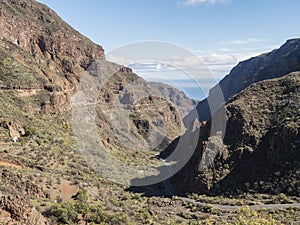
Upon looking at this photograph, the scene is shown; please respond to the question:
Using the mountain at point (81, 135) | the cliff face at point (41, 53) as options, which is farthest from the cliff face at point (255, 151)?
the cliff face at point (41, 53)

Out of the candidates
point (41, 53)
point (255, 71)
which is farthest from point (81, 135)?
point (255, 71)

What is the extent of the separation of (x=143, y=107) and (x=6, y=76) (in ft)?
175

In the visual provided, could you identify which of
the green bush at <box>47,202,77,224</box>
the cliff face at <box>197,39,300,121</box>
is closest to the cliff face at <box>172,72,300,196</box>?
the green bush at <box>47,202,77,224</box>

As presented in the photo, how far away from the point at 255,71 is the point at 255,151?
102m

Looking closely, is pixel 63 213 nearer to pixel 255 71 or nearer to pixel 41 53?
pixel 41 53

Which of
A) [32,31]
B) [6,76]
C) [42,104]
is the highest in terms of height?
[32,31]

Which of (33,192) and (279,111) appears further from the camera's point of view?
(279,111)

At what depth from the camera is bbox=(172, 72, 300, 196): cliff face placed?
134 feet

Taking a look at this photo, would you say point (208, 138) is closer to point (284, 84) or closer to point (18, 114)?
point (284, 84)

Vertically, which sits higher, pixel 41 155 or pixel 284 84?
pixel 284 84

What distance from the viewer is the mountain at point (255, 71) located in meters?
104

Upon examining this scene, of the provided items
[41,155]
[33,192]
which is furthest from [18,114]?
[33,192]

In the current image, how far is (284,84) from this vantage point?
2153 inches

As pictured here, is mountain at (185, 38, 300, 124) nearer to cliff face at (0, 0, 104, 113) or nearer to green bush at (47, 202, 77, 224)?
cliff face at (0, 0, 104, 113)
